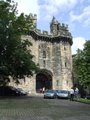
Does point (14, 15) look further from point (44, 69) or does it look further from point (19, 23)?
point (44, 69)

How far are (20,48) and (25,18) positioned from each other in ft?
12.2

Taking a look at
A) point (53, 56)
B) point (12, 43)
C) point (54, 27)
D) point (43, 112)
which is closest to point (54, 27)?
point (54, 27)

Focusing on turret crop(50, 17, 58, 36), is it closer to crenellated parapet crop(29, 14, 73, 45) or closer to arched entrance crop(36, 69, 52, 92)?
crenellated parapet crop(29, 14, 73, 45)

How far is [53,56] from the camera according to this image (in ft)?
209

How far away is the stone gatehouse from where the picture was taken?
62.2 metres

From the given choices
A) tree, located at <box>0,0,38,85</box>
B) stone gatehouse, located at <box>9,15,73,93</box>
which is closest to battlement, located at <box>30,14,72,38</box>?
stone gatehouse, located at <box>9,15,73,93</box>

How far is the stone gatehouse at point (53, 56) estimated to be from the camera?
6225cm

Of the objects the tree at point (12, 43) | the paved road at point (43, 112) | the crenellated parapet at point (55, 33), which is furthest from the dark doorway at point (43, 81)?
the paved road at point (43, 112)

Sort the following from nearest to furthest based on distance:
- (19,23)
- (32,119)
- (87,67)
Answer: (32,119) < (19,23) < (87,67)

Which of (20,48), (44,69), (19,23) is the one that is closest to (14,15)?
(19,23)

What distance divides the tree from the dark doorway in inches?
938

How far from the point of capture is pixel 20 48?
39375mm

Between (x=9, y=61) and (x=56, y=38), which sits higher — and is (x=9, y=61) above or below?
below

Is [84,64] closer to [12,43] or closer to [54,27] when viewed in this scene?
[54,27]
